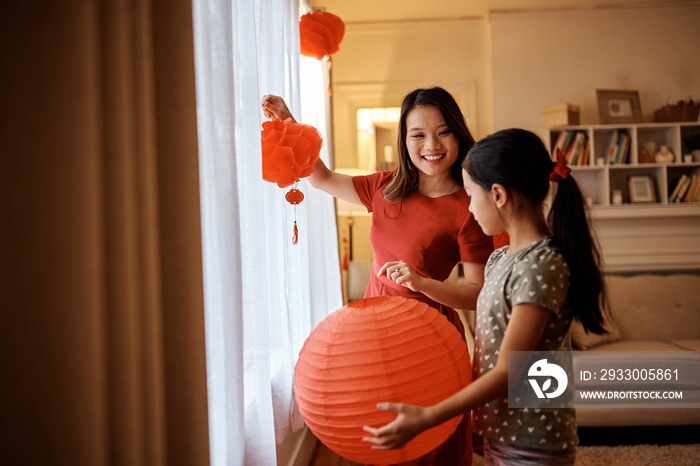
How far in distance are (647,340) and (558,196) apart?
3035mm

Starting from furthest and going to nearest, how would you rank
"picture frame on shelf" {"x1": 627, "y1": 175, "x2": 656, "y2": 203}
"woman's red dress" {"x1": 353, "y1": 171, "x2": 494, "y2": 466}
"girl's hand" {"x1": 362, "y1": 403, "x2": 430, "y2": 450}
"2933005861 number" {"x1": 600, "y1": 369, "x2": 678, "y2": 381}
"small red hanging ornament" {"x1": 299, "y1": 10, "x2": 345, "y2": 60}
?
"picture frame on shelf" {"x1": 627, "y1": 175, "x2": 656, "y2": 203}
"2933005861 number" {"x1": 600, "y1": 369, "x2": 678, "y2": 381}
"small red hanging ornament" {"x1": 299, "y1": 10, "x2": 345, "y2": 60}
"woman's red dress" {"x1": 353, "y1": 171, "x2": 494, "y2": 466}
"girl's hand" {"x1": 362, "y1": 403, "x2": 430, "y2": 450}

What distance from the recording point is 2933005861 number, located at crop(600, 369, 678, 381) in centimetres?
294

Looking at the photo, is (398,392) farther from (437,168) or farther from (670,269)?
(670,269)

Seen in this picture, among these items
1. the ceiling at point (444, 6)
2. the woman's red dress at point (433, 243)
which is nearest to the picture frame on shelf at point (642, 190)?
the ceiling at point (444, 6)

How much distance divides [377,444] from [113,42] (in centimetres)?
84

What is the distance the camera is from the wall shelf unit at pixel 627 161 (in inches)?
157

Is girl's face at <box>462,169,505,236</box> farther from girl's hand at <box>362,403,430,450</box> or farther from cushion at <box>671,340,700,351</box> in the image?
cushion at <box>671,340,700,351</box>

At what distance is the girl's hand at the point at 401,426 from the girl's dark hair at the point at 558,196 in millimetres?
403

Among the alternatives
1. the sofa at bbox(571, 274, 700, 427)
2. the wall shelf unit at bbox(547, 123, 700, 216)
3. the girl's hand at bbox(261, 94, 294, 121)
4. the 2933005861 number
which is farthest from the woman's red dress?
the wall shelf unit at bbox(547, 123, 700, 216)

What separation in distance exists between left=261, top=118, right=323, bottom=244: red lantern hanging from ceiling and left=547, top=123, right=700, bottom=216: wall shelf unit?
132 inches

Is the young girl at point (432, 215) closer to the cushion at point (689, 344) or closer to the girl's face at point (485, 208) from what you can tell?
the girl's face at point (485, 208)

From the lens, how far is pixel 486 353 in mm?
1039

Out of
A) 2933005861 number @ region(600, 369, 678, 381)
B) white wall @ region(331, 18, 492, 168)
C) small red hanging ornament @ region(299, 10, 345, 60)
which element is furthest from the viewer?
white wall @ region(331, 18, 492, 168)

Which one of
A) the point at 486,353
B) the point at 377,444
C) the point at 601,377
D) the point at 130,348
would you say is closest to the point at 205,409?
the point at 130,348
